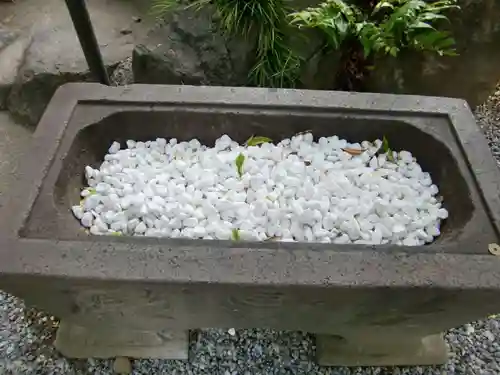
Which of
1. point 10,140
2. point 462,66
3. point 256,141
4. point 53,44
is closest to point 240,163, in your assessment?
point 256,141

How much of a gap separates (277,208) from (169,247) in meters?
0.34

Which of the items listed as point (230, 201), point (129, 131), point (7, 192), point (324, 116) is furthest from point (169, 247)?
point (324, 116)

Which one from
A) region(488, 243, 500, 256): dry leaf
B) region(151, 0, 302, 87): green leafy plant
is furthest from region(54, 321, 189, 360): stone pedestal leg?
region(151, 0, 302, 87): green leafy plant

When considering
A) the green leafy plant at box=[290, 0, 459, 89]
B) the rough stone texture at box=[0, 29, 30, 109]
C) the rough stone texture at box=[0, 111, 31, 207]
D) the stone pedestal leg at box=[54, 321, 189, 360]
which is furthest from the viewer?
the rough stone texture at box=[0, 29, 30, 109]

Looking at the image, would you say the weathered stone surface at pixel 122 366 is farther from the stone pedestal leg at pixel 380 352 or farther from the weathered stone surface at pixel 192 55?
the weathered stone surface at pixel 192 55

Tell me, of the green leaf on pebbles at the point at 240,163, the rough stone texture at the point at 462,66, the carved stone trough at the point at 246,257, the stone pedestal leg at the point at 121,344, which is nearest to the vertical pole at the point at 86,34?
the carved stone trough at the point at 246,257

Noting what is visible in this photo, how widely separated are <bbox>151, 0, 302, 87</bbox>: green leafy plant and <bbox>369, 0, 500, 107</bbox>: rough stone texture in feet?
1.35

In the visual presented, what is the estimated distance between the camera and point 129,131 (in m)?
1.47

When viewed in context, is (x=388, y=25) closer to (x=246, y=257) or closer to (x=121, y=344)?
(x=246, y=257)

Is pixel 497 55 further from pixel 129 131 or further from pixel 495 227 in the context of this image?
pixel 129 131

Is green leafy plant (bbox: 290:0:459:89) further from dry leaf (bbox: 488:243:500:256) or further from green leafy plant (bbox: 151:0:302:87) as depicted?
dry leaf (bbox: 488:243:500:256)

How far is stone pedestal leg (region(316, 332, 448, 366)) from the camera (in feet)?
4.60

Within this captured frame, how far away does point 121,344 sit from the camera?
1.41 m

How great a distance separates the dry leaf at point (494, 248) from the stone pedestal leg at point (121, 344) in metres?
0.87
